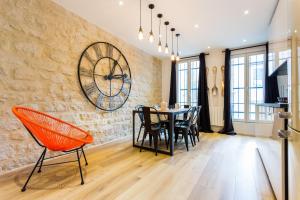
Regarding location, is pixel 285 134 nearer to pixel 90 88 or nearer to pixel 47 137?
pixel 47 137

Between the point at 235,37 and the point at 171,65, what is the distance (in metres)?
2.34

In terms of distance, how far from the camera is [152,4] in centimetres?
260

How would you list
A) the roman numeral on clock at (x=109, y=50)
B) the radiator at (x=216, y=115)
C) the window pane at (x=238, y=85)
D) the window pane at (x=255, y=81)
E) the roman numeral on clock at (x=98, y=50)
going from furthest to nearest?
the radiator at (x=216, y=115) < the window pane at (x=238, y=85) < the window pane at (x=255, y=81) < the roman numeral on clock at (x=109, y=50) < the roman numeral on clock at (x=98, y=50)

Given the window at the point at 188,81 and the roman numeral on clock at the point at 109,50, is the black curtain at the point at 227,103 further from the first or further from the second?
the roman numeral on clock at the point at 109,50

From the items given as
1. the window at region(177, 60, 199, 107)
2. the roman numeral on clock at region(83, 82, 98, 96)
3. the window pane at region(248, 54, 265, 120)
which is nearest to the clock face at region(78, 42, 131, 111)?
the roman numeral on clock at region(83, 82, 98, 96)

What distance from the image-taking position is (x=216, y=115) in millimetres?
4922

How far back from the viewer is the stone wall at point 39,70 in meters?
2.12

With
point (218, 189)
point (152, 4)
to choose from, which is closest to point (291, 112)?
point (218, 189)

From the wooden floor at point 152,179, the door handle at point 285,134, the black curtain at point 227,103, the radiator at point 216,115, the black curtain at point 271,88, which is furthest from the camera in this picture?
the radiator at point 216,115

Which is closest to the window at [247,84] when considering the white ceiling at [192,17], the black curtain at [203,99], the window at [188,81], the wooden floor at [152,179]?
the white ceiling at [192,17]

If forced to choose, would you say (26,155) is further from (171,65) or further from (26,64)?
(171,65)

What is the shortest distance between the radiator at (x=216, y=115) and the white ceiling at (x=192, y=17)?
2038 millimetres

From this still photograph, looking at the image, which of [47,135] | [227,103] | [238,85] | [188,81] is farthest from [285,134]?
[188,81]

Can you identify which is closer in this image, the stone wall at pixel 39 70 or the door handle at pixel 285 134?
the door handle at pixel 285 134
